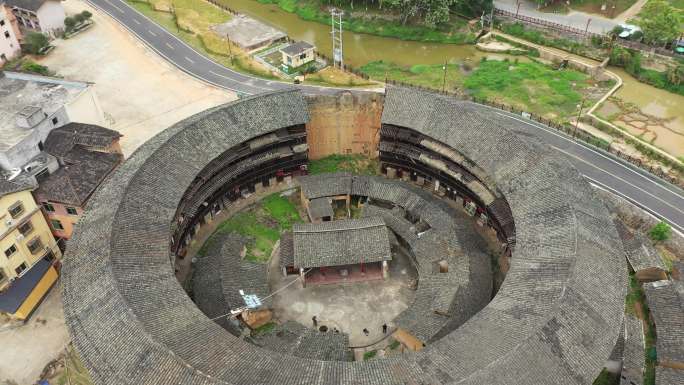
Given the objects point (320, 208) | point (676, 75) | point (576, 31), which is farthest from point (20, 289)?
point (576, 31)

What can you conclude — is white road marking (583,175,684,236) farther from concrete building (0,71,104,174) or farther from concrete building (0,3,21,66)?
concrete building (0,3,21,66)

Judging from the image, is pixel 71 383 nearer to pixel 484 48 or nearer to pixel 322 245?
pixel 322 245

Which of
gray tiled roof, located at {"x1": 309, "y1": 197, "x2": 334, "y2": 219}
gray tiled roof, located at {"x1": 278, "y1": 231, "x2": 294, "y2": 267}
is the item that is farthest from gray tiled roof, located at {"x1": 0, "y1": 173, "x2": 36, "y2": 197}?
gray tiled roof, located at {"x1": 309, "y1": 197, "x2": 334, "y2": 219}

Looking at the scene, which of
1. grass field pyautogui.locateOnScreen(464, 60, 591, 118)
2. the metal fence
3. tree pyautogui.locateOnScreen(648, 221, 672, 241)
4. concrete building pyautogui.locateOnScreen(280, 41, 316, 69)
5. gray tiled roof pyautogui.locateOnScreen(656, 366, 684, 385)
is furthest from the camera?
concrete building pyautogui.locateOnScreen(280, 41, 316, 69)

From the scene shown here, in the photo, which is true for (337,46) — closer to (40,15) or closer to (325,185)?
(325,185)

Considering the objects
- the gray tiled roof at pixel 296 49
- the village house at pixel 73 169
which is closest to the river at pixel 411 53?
the gray tiled roof at pixel 296 49

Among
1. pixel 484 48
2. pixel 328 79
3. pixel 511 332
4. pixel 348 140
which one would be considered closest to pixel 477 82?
pixel 484 48
